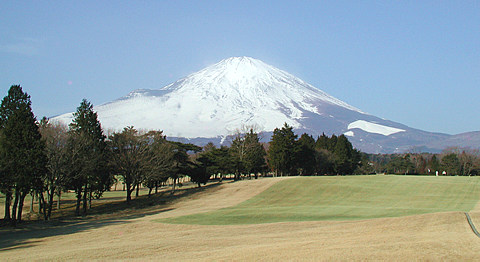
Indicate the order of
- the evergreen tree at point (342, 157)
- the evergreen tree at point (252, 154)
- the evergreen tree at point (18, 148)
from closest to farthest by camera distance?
the evergreen tree at point (18, 148), the evergreen tree at point (252, 154), the evergreen tree at point (342, 157)

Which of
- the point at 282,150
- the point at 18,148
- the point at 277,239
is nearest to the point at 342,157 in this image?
the point at 282,150

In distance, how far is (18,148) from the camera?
38812mm

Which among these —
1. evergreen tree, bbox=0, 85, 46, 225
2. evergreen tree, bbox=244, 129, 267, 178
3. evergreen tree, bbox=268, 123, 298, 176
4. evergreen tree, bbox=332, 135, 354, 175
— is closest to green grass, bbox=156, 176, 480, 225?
evergreen tree, bbox=0, 85, 46, 225

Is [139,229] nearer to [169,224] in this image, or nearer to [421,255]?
[169,224]

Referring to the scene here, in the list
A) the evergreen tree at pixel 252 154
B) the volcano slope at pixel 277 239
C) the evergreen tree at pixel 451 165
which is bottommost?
the volcano slope at pixel 277 239

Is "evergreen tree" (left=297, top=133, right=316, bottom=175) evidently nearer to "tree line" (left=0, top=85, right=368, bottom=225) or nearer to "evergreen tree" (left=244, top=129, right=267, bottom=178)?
"tree line" (left=0, top=85, right=368, bottom=225)

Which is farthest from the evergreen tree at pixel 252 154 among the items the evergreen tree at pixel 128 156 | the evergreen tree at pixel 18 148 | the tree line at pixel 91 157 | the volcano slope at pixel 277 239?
the evergreen tree at pixel 18 148

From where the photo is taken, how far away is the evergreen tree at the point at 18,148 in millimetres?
37594

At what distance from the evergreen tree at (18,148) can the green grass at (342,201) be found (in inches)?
549

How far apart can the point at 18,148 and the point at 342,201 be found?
112 ft

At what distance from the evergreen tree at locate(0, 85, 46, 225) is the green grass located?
13.9m

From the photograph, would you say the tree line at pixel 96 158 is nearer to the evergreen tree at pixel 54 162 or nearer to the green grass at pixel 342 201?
the evergreen tree at pixel 54 162

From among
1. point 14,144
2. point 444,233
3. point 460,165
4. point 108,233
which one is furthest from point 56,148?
point 460,165

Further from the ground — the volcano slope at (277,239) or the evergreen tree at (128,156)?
the evergreen tree at (128,156)
